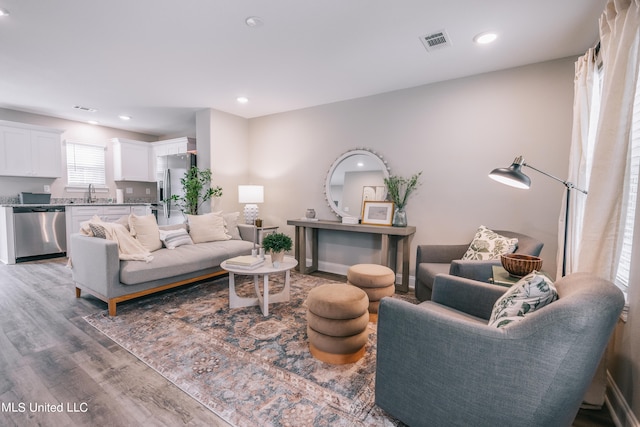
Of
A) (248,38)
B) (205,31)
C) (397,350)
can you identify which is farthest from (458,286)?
(205,31)

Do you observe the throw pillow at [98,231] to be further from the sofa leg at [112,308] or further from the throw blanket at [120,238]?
the sofa leg at [112,308]

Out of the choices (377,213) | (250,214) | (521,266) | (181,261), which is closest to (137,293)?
(181,261)

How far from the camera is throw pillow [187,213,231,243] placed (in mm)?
3844

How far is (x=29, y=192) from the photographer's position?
5160mm

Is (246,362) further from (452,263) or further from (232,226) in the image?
(232,226)

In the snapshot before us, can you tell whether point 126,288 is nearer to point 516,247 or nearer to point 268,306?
point 268,306

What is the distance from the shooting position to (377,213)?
12.3ft

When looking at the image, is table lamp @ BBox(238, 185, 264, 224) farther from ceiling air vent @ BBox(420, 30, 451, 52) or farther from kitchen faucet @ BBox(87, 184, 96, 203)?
kitchen faucet @ BBox(87, 184, 96, 203)

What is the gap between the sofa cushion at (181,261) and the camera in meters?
2.73

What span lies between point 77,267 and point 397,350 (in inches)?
133

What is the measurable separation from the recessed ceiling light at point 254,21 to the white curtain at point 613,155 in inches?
88.7

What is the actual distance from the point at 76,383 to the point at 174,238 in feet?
6.49

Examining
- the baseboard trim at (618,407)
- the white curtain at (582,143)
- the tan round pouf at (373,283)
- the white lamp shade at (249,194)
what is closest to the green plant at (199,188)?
the white lamp shade at (249,194)

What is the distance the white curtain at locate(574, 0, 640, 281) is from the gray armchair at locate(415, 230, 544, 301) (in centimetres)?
65
